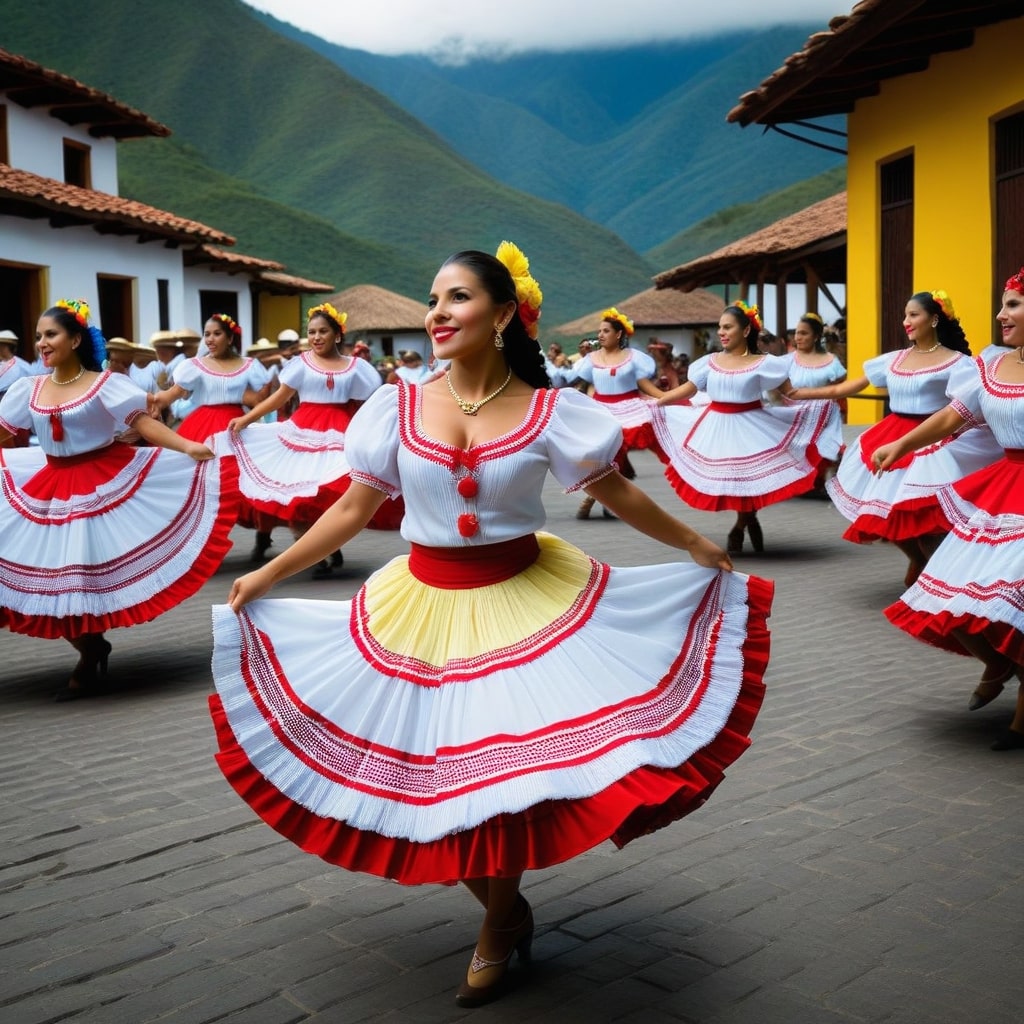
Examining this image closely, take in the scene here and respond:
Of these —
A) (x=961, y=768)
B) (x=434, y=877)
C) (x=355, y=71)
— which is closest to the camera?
(x=434, y=877)

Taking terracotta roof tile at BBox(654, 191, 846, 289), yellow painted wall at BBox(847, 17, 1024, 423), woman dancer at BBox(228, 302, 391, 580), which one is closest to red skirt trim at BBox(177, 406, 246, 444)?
woman dancer at BBox(228, 302, 391, 580)

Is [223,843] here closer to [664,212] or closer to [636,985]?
[636,985]

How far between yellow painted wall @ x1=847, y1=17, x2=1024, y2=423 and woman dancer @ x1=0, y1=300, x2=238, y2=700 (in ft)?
33.6

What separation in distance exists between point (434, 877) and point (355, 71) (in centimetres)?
20028

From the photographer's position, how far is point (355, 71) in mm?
192000

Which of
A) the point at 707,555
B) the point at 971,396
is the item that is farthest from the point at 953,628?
the point at 707,555

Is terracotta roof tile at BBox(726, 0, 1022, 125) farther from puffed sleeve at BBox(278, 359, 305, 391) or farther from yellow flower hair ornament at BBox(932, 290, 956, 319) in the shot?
puffed sleeve at BBox(278, 359, 305, 391)

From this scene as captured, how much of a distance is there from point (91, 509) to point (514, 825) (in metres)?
4.24

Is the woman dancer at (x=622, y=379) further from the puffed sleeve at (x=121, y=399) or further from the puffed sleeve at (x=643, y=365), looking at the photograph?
the puffed sleeve at (x=121, y=399)

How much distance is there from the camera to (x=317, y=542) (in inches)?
142

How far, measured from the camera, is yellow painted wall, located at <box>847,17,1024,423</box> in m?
14.3

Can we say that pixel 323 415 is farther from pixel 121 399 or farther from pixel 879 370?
pixel 879 370

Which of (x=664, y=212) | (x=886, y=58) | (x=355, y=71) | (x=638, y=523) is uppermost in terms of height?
(x=355, y=71)

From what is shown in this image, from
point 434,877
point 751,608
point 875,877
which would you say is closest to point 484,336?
point 751,608
